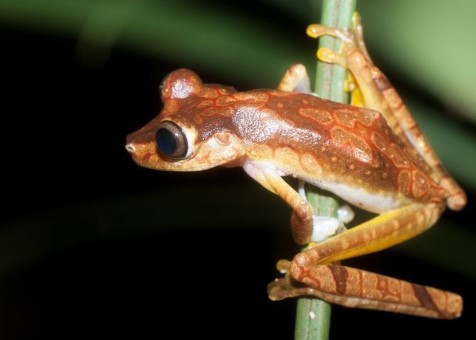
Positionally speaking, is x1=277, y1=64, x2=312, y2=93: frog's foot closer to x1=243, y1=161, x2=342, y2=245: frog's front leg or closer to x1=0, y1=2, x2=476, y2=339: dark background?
x1=243, y1=161, x2=342, y2=245: frog's front leg

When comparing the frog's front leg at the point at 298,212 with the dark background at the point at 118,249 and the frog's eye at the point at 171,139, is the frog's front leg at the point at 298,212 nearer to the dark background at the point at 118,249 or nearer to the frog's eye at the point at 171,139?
the frog's eye at the point at 171,139

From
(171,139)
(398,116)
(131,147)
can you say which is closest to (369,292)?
(398,116)

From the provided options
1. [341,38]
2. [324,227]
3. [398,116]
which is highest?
[398,116]

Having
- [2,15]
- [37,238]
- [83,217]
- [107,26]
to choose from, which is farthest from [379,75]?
[83,217]

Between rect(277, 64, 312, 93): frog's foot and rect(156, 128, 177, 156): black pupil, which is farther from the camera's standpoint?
rect(277, 64, 312, 93): frog's foot

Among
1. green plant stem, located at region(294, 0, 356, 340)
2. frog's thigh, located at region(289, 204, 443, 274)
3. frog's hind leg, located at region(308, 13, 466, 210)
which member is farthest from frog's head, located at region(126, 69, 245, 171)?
frog's hind leg, located at region(308, 13, 466, 210)

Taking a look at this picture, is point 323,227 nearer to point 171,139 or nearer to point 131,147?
point 171,139
